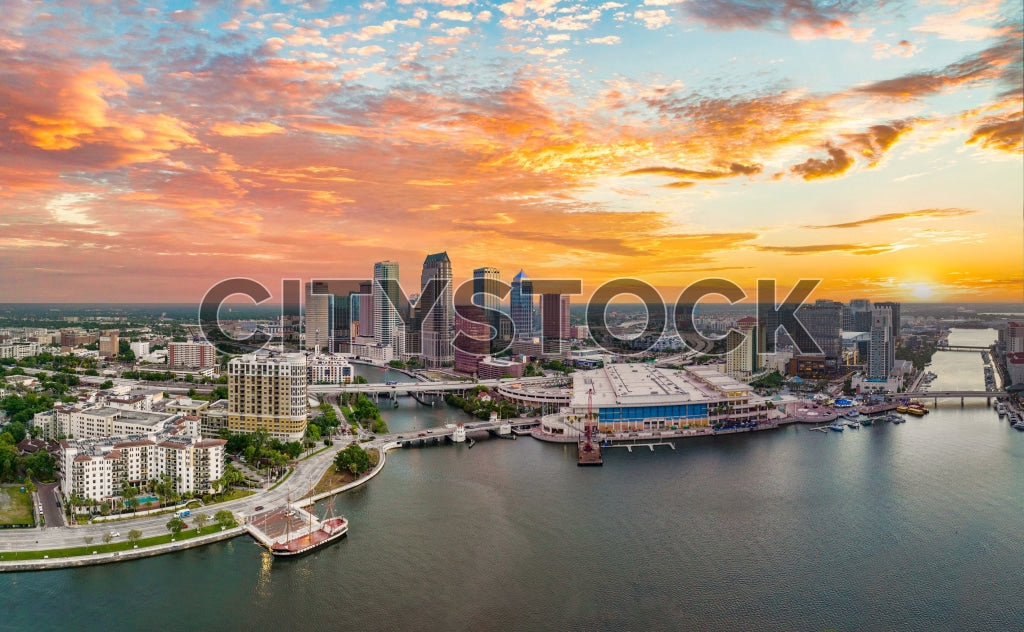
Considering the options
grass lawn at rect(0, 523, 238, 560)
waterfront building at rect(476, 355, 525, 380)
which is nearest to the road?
grass lawn at rect(0, 523, 238, 560)

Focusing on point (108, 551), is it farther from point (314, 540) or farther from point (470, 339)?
point (470, 339)

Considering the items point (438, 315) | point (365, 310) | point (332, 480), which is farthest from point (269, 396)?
point (365, 310)

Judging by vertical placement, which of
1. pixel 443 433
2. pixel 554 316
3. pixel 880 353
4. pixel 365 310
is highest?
pixel 365 310

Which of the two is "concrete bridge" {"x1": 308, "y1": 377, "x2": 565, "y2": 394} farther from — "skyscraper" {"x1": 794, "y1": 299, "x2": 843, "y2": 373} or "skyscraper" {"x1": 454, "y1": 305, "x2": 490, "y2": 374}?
"skyscraper" {"x1": 794, "y1": 299, "x2": 843, "y2": 373}

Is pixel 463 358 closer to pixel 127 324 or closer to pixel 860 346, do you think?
pixel 860 346

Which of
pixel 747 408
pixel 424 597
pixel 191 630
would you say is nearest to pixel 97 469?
pixel 191 630

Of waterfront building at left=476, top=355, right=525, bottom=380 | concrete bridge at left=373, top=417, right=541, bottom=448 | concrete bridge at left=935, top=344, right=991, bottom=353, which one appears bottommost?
concrete bridge at left=373, top=417, right=541, bottom=448

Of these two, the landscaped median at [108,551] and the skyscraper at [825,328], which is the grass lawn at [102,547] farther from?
the skyscraper at [825,328]
